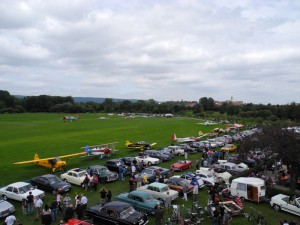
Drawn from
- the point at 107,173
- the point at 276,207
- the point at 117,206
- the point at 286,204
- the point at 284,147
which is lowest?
the point at 276,207

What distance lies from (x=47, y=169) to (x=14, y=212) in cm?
1159

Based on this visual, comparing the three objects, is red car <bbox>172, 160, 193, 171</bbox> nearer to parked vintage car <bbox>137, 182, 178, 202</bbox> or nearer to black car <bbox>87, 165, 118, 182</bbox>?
black car <bbox>87, 165, 118, 182</bbox>

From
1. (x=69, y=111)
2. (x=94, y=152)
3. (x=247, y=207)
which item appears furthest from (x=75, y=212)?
(x=69, y=111)

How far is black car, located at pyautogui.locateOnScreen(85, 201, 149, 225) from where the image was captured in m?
14.8

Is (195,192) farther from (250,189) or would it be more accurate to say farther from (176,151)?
(176,151)

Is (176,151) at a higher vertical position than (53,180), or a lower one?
lower

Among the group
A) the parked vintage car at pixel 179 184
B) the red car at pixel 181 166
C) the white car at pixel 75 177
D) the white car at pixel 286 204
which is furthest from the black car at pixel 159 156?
the white car at pixel 286 204

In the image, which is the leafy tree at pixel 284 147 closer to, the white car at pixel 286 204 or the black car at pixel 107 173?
the white car at pixel 286 204

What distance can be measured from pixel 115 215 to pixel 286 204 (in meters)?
11.6

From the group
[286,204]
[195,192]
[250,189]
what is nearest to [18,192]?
[195,192]

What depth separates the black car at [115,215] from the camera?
14781 mm

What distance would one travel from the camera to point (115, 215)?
15000 millimetres

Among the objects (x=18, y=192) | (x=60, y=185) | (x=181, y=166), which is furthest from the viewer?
(x=181, y=166)

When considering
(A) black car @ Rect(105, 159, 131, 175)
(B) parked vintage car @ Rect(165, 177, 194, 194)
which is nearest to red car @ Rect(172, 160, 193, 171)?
(A) black car @ Rect(105, 159, 131, 175)
